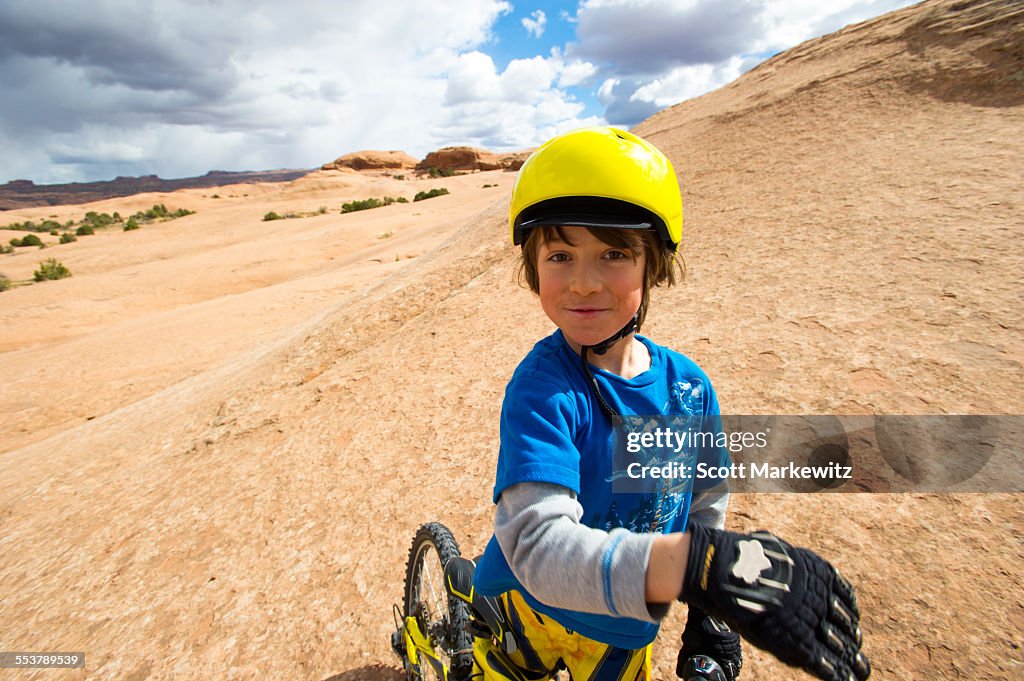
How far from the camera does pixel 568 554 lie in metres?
1.03

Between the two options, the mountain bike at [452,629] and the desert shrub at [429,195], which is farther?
the desert shrub at [429,195]

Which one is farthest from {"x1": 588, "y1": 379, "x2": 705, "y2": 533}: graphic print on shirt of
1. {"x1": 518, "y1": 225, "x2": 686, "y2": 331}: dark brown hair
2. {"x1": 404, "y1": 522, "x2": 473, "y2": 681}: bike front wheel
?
{"x1": 404, "y1": 522, "x2": 473, "y2": 681}: bike front wheel

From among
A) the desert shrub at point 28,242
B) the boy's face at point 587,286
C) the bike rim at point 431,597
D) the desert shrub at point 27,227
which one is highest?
the boy's face at point 587,286

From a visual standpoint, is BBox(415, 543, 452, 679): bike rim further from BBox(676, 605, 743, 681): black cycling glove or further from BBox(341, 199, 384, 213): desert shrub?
BBox(341, 199, 384, 213): desert shrub

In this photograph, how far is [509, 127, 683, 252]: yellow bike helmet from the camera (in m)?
1.46

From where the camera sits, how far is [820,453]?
291 centimetres

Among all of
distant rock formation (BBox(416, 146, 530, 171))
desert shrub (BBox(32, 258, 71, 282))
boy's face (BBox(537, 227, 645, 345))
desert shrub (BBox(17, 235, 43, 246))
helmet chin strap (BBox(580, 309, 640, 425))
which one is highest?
distant rock formation (BBox(416, 146, 530, 171))

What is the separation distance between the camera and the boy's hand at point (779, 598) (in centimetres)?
87

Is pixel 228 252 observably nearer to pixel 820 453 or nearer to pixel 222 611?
pixel 222 611

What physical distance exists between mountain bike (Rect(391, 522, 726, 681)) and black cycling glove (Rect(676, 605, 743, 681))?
0.07 feet

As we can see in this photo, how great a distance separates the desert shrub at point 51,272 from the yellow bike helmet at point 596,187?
23.5m

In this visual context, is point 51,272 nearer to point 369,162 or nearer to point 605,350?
point 605,350

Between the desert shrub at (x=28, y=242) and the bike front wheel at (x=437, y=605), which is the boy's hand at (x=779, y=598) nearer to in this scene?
the bike front wheel at (x=437, y=605)

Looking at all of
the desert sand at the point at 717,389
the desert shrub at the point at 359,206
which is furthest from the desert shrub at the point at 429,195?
the desert sand at the point at 717,389
